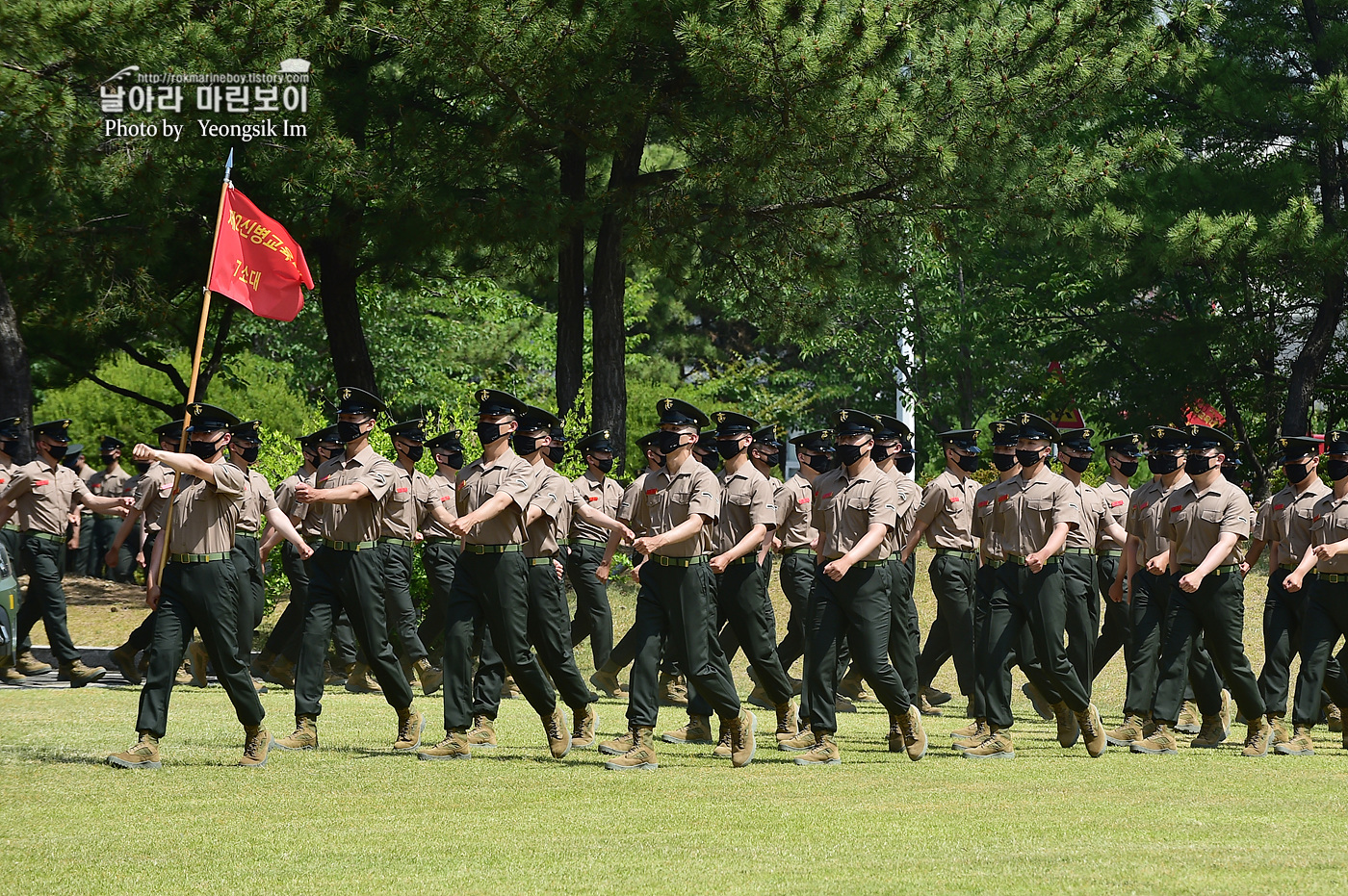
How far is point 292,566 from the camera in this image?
13672 millimetres

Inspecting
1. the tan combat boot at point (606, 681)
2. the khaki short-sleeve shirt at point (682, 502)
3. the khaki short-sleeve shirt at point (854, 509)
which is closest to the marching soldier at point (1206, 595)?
the khaki short-sleeve shirt at point (854, 509)

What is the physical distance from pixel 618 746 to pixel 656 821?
2.17 metres

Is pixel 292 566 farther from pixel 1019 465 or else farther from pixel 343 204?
pixel 343 204

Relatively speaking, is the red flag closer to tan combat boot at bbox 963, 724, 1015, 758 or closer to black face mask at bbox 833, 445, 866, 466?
black face mask at bbox 833, 445, 866, 466

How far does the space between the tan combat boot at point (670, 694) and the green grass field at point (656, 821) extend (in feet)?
9.08

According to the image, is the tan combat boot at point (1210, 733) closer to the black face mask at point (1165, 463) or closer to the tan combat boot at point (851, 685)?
the black face mask at point (1165, 463)

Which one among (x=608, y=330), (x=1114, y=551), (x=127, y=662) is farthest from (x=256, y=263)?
(x=608, y=330)

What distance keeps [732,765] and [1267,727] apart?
3.82 m

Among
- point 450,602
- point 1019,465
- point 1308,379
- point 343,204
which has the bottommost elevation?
point 450,602

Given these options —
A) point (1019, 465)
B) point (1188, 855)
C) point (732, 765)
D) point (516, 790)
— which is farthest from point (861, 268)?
point (1188, 855)

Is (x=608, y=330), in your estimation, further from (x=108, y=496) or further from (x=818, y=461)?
(x=818, y=461)

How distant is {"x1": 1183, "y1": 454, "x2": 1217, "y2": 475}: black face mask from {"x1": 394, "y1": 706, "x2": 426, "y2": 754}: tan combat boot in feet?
17.7

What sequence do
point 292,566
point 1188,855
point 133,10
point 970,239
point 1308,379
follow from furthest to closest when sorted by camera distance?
point 970,239, point 1308,379, point 133,10, point 292,566, point 1188,855

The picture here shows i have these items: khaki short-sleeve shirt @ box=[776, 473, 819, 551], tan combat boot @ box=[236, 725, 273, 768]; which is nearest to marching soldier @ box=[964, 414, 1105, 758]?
khaki short-sleeve shirt @ box=[776, 473, 819, 551]
